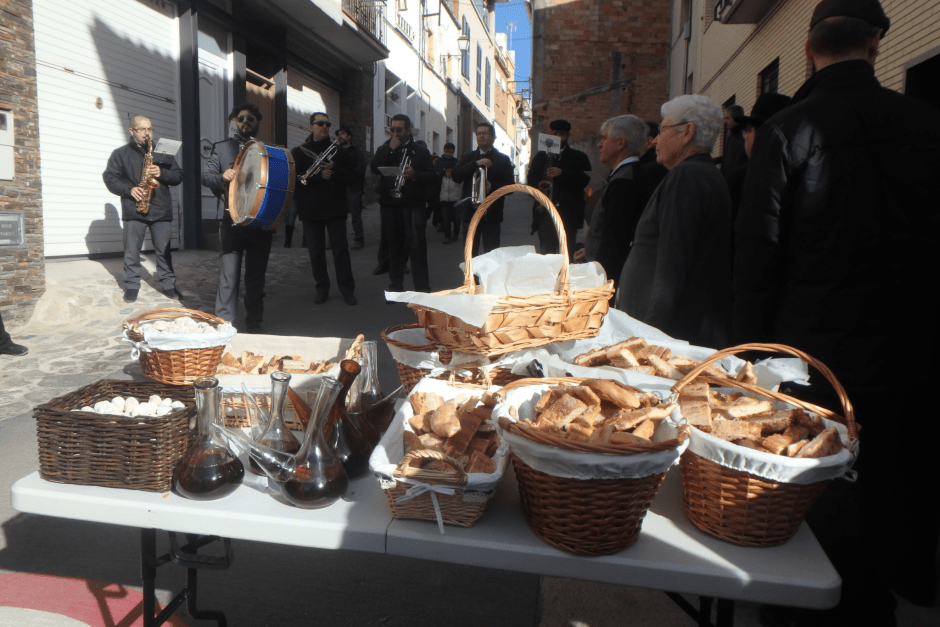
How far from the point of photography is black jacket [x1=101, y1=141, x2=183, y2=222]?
779cm

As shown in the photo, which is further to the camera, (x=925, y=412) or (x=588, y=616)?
(x=588, y=616)

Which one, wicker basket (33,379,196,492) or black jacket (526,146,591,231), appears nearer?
wicker basket (33,379,196,492)

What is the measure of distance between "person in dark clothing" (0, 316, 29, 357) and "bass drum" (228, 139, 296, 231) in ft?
6.70

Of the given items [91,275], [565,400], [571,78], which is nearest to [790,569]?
[565,400]

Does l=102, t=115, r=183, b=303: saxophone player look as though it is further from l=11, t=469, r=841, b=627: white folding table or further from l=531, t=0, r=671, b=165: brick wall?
l=531, t=0, r=671, b=165: brick wall

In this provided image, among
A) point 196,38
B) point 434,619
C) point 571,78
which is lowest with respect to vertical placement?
point 434,619

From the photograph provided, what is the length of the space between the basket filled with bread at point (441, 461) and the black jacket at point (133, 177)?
712cm

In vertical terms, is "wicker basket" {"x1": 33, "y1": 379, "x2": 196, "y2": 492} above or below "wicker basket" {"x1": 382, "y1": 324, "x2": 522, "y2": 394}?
below

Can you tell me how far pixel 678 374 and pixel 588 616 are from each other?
4.14 ft

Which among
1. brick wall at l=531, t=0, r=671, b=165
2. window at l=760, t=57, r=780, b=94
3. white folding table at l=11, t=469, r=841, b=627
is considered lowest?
white folding table at l=11, t=469, r=841, b=627

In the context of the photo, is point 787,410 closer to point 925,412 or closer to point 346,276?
point 925,412

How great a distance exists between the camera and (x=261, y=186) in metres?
5.80

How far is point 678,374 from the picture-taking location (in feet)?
6.14

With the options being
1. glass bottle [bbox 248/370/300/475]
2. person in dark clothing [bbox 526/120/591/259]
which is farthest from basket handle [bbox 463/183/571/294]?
person in dark clothing [bbox 526/120/591/259]
